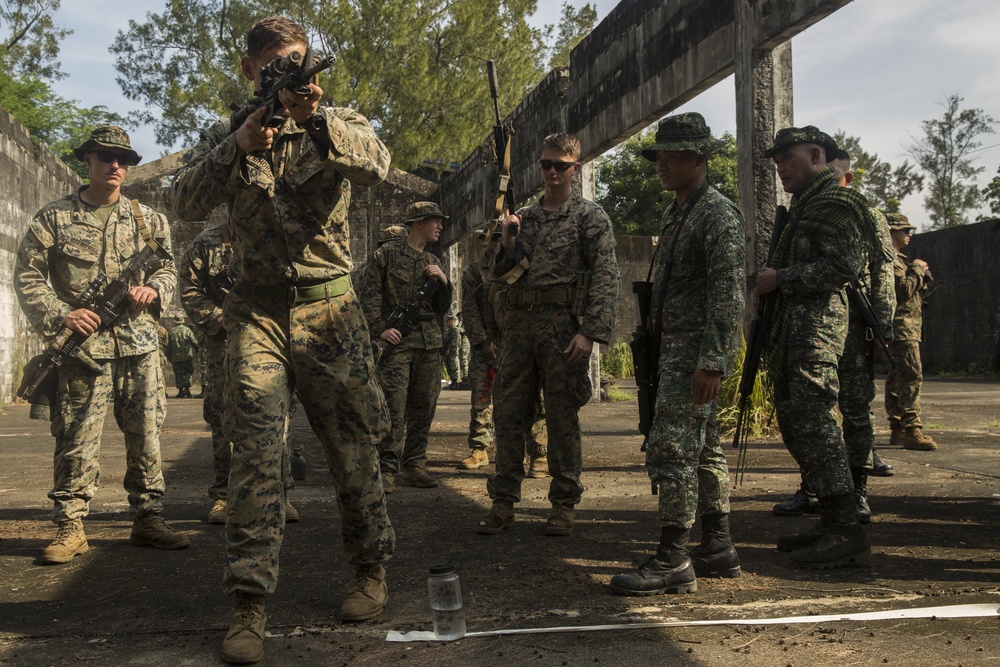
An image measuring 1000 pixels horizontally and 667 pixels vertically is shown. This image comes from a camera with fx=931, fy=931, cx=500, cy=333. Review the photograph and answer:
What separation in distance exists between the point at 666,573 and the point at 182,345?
18.9m

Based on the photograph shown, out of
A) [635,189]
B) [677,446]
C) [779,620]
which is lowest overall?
[779,620]

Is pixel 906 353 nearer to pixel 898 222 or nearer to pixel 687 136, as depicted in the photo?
pixel 898 222

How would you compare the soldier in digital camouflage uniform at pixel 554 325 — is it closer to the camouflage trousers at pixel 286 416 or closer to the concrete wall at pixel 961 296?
the camouflage trousers at pixel 286 416

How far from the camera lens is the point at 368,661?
124 inches

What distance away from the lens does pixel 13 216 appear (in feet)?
50.7

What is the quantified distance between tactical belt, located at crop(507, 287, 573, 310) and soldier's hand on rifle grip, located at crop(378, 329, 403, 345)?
1856 mm

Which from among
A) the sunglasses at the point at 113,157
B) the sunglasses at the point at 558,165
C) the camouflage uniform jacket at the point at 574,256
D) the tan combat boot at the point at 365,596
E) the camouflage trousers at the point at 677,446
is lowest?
the tan combat boot at the point at 365,596

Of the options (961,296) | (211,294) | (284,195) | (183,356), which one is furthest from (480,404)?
(961,296)

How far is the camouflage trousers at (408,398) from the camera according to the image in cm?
698

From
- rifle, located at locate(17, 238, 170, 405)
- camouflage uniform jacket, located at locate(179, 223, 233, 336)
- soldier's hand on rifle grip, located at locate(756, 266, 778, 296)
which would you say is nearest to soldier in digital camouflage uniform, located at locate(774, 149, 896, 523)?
soldier's hand on rifle grip, located at locate(756, 266, 778, 296)

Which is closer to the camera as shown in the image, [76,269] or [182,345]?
[76,269]

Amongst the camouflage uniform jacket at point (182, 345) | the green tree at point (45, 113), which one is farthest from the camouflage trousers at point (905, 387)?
the green tree at point (45, 113)

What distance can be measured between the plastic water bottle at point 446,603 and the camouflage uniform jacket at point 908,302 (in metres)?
6.72

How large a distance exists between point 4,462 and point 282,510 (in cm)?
654
